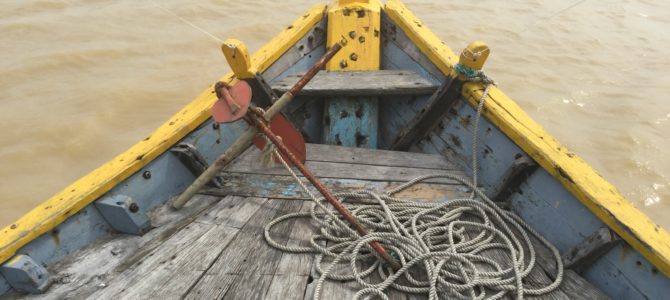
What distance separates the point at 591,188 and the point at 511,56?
667 centimetres

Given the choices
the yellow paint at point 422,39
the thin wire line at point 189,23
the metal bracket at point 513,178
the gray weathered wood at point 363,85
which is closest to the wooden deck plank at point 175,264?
the gray weathered wood at point 363,85

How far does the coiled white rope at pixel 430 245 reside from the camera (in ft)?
5.69

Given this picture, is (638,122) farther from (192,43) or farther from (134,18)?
(134,18)

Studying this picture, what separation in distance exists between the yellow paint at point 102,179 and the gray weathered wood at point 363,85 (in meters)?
0.33

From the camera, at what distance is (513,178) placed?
2.21m

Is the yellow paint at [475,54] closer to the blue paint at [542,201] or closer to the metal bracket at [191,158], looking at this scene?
the blue paint at [542,201]

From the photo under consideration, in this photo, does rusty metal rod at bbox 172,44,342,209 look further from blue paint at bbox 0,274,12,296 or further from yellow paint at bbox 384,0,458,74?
yellow paint at bbox 384,0,458,74

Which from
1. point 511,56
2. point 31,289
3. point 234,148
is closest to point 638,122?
point 511,56

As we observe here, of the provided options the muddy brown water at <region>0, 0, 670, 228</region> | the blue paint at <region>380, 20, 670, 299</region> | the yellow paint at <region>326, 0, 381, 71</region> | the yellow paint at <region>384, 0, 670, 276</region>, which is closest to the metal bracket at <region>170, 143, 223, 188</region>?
the yellow paint at <region>326, 0, 381, 71</region>

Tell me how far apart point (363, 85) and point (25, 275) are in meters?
2.01

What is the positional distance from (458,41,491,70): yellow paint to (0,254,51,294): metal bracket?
232cm

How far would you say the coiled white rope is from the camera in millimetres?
1733

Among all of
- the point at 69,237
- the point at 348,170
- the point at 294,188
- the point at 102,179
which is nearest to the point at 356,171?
the point at 348,170

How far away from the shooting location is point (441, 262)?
1.78 m
